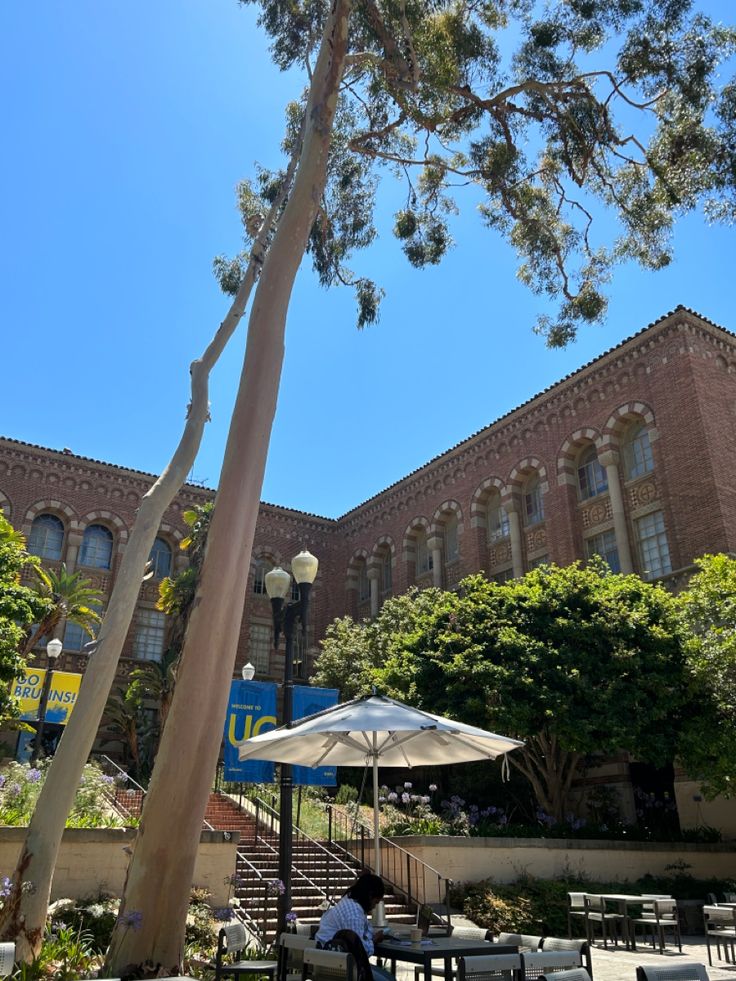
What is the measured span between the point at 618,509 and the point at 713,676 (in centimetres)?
781

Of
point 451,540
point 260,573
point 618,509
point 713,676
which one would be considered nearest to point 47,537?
point 260,573

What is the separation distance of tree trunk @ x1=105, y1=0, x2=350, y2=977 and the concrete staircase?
196 inches

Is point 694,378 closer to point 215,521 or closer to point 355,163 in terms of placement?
point 355,163

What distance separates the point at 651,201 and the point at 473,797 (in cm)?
1528

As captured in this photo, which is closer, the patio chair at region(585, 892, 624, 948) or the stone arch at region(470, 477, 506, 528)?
the patio chair at region(585, 892, 624, 948)

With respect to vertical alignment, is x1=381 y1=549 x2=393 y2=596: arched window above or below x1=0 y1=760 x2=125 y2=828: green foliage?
above

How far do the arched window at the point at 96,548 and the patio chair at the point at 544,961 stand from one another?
90.6 ft

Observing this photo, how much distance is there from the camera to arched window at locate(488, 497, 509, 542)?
1129 inches

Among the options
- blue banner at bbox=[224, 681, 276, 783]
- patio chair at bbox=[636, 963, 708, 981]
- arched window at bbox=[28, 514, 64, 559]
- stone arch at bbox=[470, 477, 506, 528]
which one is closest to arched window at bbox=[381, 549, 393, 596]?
stone arch at bbox=[470, 477, 506, 528]

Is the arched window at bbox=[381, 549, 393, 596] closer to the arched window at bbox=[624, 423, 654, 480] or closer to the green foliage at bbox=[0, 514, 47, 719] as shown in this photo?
the arched window at bbox=[624, 423, 654, 480]

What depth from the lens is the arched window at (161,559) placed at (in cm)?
3278

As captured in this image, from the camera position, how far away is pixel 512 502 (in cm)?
2814

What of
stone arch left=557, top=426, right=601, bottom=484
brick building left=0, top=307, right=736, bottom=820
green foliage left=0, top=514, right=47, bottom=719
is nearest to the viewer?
green foliage left=0, top=514, right=47, bottom=719

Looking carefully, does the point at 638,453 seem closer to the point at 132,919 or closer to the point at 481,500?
the point at 481,500
